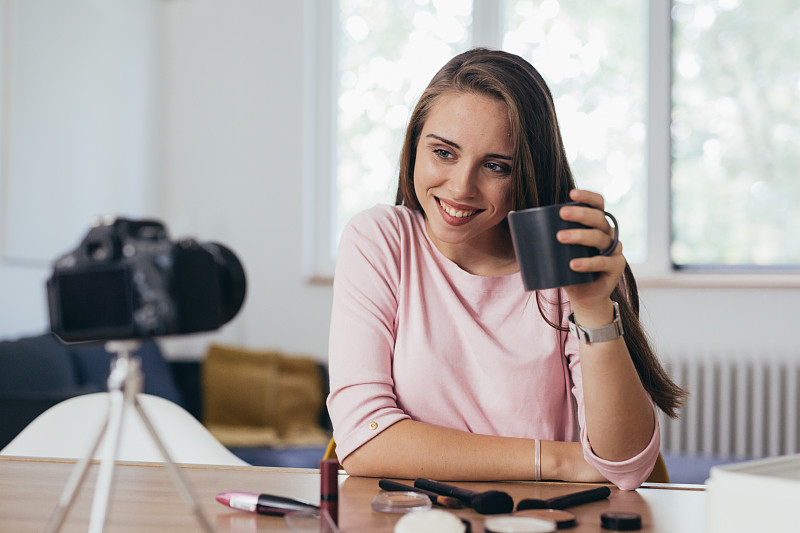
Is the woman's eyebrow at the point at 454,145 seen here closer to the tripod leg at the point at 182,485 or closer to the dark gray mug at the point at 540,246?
the dark gray mug at the point at 540,246

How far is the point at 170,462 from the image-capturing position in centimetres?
53

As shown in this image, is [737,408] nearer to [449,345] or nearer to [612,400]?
[449,345]

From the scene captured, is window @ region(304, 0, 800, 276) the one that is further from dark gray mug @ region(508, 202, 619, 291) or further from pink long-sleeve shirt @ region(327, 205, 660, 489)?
dark gray mug @ region(508, 202, 619, 291)

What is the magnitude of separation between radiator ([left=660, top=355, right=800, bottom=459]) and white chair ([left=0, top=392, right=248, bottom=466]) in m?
2.47

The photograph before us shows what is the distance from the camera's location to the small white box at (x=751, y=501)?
1.62 feet

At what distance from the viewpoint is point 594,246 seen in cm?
83

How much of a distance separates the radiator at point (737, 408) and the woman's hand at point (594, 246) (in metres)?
2.58

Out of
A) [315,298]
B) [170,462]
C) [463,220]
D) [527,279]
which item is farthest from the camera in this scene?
[315,298]

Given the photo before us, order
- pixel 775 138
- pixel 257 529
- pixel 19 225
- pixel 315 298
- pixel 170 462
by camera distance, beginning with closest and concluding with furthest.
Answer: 1. pixel 170 462
2. pixel 257 529
3. pixel 19 225
4. pixel 775 138
5. pixel 315 298

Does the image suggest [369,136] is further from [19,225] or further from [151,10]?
[19,225]

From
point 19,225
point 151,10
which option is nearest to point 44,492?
point 19,225

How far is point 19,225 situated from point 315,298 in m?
1.39

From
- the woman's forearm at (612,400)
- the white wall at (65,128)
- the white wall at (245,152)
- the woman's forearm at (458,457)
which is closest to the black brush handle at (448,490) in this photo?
the woman's forearm at (458,457)

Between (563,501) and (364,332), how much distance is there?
1.55 ft
